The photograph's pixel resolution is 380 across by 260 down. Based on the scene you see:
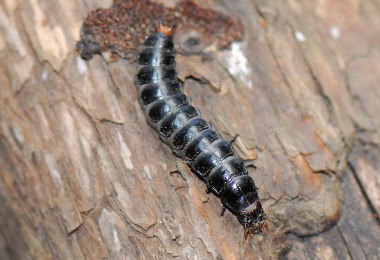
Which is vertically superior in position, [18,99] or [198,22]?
[198,22]

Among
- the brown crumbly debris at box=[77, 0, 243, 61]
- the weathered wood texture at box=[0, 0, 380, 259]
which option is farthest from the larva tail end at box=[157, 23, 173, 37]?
the weathered wood texture at box=[0, 0, 380, 259]

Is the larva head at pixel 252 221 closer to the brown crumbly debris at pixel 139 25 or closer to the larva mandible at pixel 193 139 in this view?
the larva mandible at pixel 193 139

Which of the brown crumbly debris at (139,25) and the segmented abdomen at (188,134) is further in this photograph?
the brown crumbly debris at (139,25)

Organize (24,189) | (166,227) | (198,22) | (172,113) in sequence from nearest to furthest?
(166,227) → (172,113) → (24,189) → (198,22)

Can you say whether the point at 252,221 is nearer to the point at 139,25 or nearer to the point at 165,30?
the point at 165,30

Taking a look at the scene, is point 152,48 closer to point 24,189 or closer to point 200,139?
point 200,139

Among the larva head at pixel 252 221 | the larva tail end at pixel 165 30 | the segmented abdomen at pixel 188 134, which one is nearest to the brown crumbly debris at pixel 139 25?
the larva tail end at pixel 165 30

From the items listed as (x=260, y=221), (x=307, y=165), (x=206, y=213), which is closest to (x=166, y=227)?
(x=206, y=213)

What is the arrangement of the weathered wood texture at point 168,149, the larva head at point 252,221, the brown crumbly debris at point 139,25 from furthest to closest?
the brown crumbly debris at point 139,25 < the weathered wood texture at point 168,149 < the larva head at point 252,221
